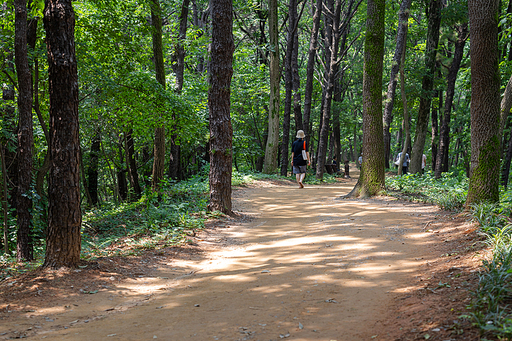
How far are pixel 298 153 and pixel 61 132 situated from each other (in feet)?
32.1

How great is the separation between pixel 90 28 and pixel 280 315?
34.2 ft

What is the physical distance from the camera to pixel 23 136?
804 cm

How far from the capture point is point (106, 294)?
4.48 m

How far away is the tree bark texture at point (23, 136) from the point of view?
7770 millimetres

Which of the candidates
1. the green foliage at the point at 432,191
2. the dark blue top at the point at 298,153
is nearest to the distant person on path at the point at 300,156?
the dark blue top at the point at 298,153

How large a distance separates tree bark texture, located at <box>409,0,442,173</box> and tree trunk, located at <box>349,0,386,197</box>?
577cm

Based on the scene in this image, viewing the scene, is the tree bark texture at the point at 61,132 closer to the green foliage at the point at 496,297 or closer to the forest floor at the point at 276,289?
the forest floor at the point at 276,289

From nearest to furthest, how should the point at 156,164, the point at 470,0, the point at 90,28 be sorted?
the point at 470,0 < the point at 90,28 < the point at 156,164

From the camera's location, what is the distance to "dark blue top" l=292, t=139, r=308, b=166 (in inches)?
527

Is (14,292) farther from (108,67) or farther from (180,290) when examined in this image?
(108,67)

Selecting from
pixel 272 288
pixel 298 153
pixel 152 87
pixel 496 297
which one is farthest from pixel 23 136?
pixel 496 297

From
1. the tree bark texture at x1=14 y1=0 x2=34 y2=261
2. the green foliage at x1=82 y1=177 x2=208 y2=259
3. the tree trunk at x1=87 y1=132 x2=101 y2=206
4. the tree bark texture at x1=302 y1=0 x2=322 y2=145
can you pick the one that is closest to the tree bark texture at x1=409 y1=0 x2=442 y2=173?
the tree bark texture at x1=302 y1=0 x2=322 y2=145

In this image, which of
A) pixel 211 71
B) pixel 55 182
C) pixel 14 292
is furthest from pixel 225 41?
pixel 14 292

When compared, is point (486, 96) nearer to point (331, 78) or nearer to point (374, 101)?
point (374, 101)
